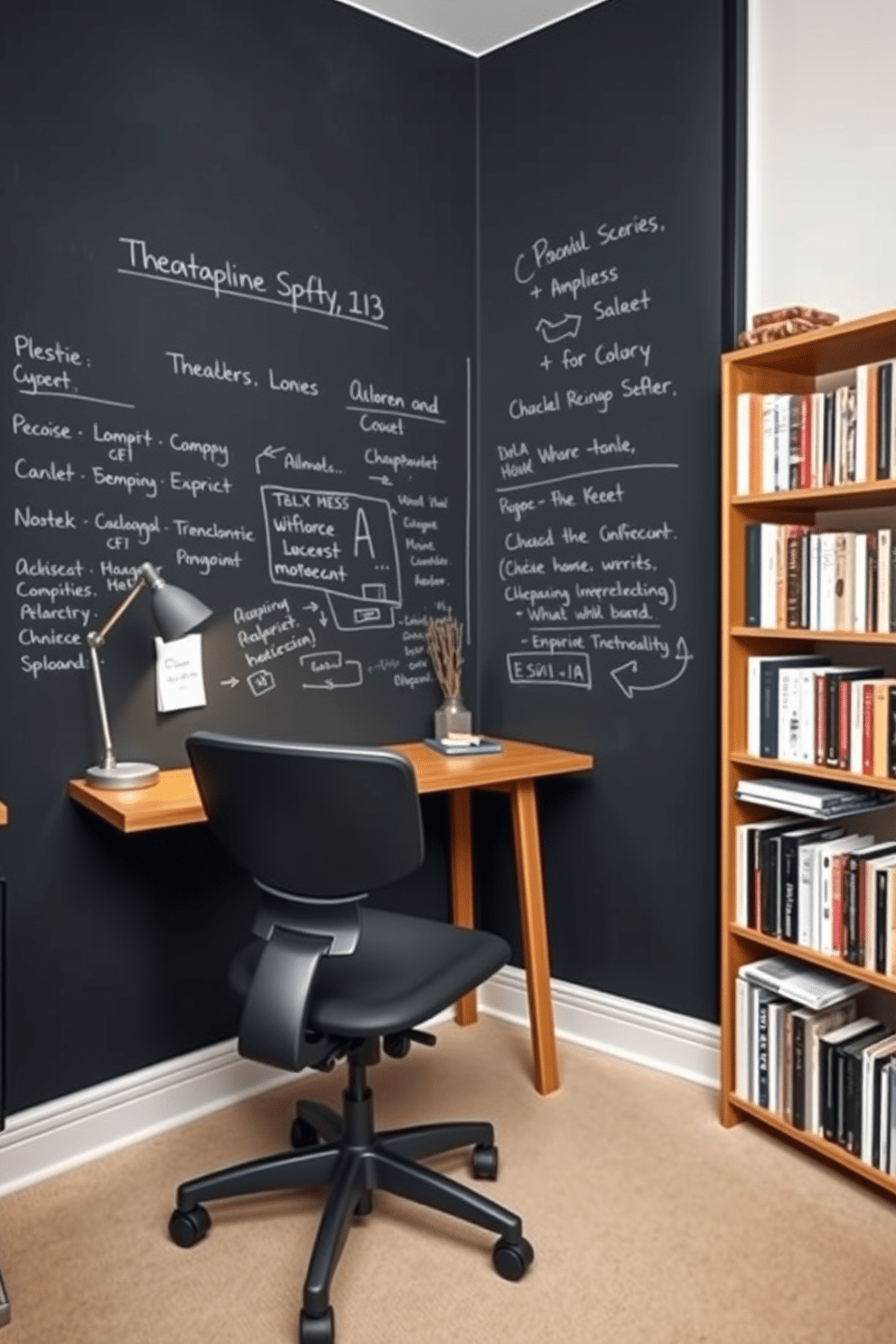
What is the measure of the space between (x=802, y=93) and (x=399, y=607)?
4.98ft

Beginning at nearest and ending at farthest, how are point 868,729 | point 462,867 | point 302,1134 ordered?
point 868,729 → point 302,1134 → point 462,867

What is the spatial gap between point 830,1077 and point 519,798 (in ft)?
2.90

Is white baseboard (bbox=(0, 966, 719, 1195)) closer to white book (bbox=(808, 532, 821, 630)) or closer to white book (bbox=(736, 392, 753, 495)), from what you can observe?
white book (bbox=(808, 532, 821, 630))

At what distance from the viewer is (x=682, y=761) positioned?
2.50 meters

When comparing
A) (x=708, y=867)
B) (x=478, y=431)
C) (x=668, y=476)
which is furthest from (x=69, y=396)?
(x=708, y=867)

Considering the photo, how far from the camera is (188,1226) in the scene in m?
1.86

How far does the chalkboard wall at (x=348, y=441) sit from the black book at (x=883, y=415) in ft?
1.68

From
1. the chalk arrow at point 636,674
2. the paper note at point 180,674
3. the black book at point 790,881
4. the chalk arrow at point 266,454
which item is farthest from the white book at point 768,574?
the paper note at point 180,674

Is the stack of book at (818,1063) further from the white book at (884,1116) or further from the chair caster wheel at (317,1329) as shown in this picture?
the chair caster wheel at (317,1329)

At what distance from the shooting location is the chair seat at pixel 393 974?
1634 millimetres

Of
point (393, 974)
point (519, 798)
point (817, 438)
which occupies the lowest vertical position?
point (393, 974)

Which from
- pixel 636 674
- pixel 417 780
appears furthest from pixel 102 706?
pixel 636 674

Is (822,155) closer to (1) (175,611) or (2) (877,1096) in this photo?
(1) (175,611)

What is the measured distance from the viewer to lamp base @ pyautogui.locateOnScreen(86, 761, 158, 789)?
2.06 meters
